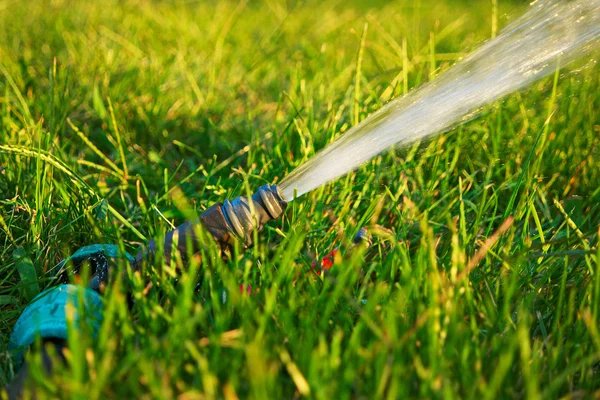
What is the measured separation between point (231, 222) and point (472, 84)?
978 millimetres

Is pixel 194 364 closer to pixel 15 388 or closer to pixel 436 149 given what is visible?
pixel 15 388

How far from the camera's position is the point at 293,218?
1.99 metres

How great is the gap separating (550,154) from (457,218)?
0.58m

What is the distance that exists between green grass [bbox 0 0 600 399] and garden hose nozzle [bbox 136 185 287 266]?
0.07 m

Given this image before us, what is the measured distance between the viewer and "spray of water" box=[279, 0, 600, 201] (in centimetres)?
201

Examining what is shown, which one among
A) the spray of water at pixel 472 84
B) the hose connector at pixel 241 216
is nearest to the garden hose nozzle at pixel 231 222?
the hose connector at pixel 241 216

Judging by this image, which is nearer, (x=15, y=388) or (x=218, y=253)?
(x=15, y=388)

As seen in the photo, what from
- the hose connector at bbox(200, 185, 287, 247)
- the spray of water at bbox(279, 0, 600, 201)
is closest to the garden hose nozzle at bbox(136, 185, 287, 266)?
the hose connector at bbox(200, 185, 287, 247)

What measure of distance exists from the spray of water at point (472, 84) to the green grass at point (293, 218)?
0.12 m

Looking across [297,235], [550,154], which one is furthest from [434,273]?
[550,154]

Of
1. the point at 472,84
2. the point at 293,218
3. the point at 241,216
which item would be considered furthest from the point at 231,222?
the point at 472,84

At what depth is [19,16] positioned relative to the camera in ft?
13.3

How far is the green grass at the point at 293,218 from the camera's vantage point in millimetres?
1334

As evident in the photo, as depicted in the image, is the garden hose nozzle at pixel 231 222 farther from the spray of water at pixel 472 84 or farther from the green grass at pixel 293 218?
the spray of water at pixel 472 84
